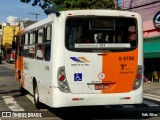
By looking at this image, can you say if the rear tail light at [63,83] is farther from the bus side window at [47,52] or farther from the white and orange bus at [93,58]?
the bus side window at [47,52]

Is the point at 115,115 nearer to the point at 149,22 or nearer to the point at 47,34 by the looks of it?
the point at 47,34

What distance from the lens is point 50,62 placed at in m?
10.5

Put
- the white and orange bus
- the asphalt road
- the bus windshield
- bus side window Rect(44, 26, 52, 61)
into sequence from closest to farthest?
the white and orange bus, the bus windshield, bus side window Rect(44, 26, 52, 61), the asphalt road

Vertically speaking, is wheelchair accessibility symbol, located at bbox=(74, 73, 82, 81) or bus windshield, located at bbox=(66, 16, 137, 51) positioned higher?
bus windshield, located at bbox=(66, 16, 137, 51)

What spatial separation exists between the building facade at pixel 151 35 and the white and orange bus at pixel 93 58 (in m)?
12.6

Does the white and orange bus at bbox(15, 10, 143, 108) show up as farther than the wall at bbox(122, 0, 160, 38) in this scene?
No

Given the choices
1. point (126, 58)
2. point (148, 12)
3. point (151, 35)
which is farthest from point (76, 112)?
point (148, 12)

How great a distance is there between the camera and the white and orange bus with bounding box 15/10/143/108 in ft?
33.2

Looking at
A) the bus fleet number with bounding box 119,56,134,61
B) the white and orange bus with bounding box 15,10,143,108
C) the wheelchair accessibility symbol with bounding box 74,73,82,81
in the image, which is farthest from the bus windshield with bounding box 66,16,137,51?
the wheelchair accessibility symbol with bounding box 74,73,82,81

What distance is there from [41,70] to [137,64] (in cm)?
279

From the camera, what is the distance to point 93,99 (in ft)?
33.4

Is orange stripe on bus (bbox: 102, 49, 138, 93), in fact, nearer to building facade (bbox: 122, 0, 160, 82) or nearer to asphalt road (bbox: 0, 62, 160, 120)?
asphalt road (bbox: 0, 62, 160, 120)

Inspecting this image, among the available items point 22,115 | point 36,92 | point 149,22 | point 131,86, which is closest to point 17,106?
point 36,92

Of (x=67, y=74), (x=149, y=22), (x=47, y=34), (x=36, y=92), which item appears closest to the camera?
(x=67, y=74)
